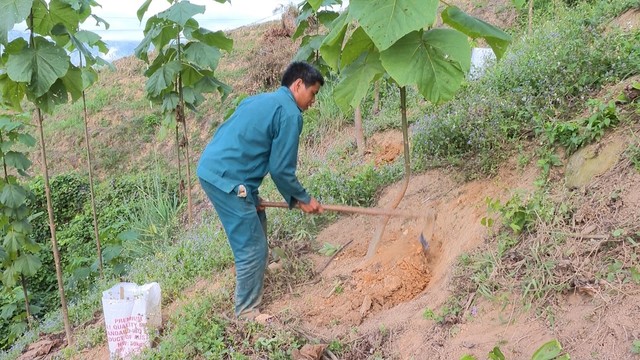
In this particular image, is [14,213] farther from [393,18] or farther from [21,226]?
[393,18]

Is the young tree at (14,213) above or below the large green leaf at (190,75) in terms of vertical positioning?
below

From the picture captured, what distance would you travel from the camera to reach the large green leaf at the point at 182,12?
4516mm

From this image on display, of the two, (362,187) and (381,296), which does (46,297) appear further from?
(381,296)

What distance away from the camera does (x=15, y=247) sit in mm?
5109

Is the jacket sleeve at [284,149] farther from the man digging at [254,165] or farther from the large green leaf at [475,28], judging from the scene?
the large green leaf at [475,28]

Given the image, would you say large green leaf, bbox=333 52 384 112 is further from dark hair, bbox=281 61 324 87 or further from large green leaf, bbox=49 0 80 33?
large green leaf, bbox=49 0 80 33

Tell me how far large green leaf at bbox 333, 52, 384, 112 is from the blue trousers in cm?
87

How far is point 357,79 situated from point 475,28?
0.69 metres

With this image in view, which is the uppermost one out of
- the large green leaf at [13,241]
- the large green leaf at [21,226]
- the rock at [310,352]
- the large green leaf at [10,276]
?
the rock at [310,352]

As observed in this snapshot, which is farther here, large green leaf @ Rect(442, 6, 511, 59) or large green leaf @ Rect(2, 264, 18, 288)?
large green leaf @ Rect(2, 264, 18, 288)

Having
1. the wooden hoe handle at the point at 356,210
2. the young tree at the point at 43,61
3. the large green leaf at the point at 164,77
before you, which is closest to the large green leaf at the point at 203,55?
the large green leaf at the point at 164,77

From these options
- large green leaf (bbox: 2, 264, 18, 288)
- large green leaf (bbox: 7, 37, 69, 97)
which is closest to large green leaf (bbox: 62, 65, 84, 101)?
large green leaf (bbox: 7, 37, 69, 97)

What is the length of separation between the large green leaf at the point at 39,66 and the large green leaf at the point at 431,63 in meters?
1.95

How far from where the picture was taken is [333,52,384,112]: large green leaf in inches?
117
